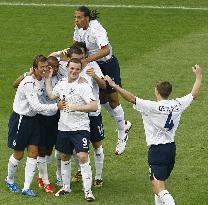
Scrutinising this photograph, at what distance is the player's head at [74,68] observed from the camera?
1354 cm

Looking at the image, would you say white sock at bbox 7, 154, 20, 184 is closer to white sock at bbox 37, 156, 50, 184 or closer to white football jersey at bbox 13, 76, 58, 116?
white sock at bbox 37, 156, 50, 184

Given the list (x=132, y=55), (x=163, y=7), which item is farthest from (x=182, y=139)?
(x=163, y=7)

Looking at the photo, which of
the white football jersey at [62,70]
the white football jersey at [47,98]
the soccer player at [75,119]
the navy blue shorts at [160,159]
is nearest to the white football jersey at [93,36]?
the white football jersey at [62,70]

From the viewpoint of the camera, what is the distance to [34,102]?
13.8m

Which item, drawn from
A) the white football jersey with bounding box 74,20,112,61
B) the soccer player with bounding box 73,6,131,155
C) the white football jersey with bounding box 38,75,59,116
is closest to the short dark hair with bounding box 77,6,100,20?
the soccer player with bounding box 73,6,131,155

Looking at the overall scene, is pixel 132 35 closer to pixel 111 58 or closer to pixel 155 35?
pixel 155 35

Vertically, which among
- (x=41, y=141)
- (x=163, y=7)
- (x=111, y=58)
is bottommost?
(x=163, y=7)

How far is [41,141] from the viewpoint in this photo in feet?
47.5

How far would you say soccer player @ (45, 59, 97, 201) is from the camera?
13625 mm

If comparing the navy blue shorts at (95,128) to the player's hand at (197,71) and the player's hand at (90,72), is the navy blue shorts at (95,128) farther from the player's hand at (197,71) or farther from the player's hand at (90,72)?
the player's hand at (197,71)

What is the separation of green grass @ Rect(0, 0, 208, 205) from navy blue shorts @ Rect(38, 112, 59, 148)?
1.00 metres

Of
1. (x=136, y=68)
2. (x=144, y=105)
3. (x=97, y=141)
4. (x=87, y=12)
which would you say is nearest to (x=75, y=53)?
(x=87, y=12)

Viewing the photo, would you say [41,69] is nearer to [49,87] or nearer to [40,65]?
[40,65]

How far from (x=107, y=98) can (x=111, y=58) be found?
976 millimetres
